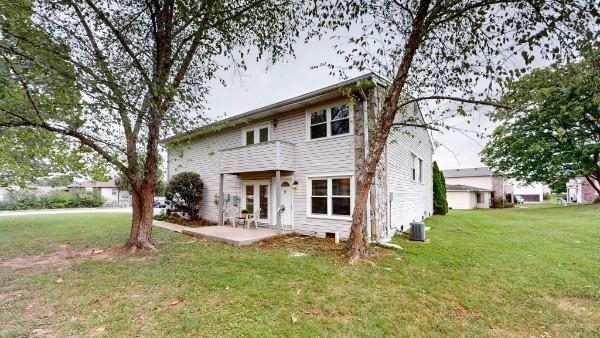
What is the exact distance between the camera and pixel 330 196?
9.65m

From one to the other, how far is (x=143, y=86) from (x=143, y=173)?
2.83m

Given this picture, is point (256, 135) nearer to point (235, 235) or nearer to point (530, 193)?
point (235, 235)

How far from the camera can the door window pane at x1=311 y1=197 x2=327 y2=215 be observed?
987 cm

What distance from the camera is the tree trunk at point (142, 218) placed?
7930mm

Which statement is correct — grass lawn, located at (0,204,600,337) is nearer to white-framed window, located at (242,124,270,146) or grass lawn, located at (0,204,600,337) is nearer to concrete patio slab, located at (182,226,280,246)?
concrete patio slab, located at (182,226,280,246)

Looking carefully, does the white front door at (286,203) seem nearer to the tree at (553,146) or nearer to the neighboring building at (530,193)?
the tree at (553,146)

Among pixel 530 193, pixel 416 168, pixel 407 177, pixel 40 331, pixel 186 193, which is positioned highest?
pixel 416 168

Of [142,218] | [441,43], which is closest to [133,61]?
[142,218]

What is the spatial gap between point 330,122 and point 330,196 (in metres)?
2.74

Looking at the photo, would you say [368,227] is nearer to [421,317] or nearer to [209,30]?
[421,317]

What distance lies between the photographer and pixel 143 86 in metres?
6.27

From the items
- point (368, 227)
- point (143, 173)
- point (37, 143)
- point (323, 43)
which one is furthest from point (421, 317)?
point (37, 143)

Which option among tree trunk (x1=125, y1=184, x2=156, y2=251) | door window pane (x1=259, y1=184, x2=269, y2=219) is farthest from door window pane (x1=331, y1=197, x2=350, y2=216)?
tree trunk (x1=125, y1=184, x2=156, y2=251)

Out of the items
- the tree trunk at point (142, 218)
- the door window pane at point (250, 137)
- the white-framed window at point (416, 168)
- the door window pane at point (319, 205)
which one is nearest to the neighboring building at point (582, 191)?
the white-framed window at point (416, 168)
